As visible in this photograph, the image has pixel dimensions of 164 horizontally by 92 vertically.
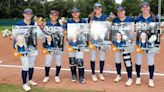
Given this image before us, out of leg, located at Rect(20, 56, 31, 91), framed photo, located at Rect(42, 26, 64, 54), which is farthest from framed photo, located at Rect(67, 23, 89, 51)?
leg, located at Rect(20, 56, 31, 91)

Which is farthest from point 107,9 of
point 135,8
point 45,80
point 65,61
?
point 45,80

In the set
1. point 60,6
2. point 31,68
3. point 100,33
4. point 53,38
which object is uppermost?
point 60,6

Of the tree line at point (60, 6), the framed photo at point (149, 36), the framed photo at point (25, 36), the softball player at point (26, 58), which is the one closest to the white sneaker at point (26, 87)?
the softball player at point (26, 58)

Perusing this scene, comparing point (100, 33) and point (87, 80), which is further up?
point (100, 33)

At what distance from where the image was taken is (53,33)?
8.15 meters

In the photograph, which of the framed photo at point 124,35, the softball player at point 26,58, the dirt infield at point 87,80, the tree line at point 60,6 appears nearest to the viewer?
the softball player at point 26,58

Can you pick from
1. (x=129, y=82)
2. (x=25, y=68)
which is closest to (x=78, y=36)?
(x=25, y=68)

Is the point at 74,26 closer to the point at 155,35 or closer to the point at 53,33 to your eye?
the point at 53,33

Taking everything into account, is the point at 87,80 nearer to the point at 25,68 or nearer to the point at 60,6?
the point at 25,68

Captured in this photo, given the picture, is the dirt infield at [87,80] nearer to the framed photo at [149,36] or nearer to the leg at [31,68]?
the leg at [31,68]

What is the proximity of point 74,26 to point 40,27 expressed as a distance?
0.78 meters

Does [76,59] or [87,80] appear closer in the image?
[76,59]

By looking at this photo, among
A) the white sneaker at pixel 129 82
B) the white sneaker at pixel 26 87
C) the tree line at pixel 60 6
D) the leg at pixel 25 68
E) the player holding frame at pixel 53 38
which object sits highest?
the tree line at pixel 60 6

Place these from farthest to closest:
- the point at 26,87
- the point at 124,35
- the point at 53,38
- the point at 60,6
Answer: the point at 60,6, the point at 53,38, the point at 124,35, the point at 26,87
